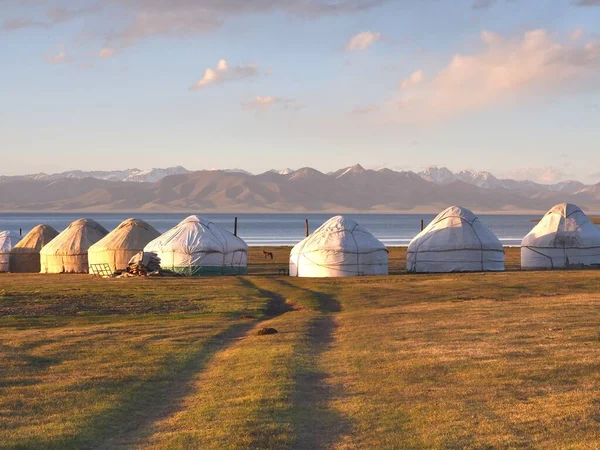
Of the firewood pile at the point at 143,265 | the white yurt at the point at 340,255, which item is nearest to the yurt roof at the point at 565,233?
the white yurt at the point at 340,255

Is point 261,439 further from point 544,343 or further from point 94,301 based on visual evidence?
point 94,301

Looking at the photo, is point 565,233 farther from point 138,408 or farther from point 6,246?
point 138,408

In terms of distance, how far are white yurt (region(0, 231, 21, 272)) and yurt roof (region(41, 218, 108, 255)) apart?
308 inches

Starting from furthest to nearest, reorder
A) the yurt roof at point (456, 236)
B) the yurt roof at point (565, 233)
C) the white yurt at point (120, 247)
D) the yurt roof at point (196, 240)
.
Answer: the yurt roof at point (565, 233)
the white yurt at point (120, 247)
the yurt roof at point (196, 240)
the yurt roof at point (456, 236)

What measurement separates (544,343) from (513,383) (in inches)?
195

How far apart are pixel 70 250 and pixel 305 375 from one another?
45106mm

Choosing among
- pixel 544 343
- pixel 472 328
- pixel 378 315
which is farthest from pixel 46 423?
pixel 378 315

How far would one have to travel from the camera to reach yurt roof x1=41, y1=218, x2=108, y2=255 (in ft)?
196

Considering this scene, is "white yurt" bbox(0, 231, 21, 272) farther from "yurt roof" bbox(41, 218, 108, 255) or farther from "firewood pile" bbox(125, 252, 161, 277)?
"firewood pile" bbox(125, 252, 161, 277)

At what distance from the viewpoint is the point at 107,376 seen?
17547 mm

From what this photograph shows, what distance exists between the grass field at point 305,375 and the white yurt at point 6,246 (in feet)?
115

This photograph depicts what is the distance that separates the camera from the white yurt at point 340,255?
50.4m

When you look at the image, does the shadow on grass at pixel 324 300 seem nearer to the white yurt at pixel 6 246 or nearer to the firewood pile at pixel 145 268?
the firewood pile at pixel 145 268

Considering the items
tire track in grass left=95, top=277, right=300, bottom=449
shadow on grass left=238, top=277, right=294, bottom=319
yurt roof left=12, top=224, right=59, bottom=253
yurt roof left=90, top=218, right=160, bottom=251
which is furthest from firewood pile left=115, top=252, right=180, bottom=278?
tire track in grass left=95, top=277, right=300, bottom=449
